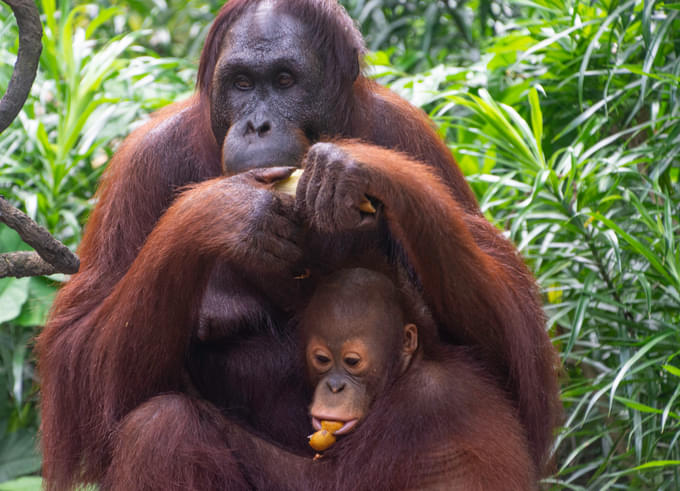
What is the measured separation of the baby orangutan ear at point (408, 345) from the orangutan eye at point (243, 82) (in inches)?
35.0

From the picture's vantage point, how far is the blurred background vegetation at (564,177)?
140 inches

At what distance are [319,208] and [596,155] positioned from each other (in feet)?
6.84

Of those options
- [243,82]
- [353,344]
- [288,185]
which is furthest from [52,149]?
[353,344]

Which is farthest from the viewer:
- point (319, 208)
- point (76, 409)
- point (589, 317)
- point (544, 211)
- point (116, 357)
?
point (544, 211)

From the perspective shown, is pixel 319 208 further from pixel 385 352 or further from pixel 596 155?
pixel 596 155

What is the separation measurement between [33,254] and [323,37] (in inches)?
51.5

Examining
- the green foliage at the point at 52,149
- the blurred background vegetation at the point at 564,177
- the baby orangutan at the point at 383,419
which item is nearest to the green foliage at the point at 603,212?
the blurred background vegetation at the point at 564,177

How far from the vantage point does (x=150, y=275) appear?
2.63m

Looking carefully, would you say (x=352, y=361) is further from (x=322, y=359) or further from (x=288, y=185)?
(x=288, y=185)

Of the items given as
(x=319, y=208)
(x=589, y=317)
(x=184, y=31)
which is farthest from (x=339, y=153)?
(x=184, y=31)

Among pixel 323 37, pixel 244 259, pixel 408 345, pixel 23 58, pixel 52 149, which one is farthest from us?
pixel 52 149

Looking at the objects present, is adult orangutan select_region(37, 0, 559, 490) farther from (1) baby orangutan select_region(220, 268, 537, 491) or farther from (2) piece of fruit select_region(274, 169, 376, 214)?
(1) baby orangutan select_region(220, 268, 537, 491)

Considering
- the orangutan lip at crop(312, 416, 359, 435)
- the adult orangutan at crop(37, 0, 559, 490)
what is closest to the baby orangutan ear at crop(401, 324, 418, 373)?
the adult orangutan at crop(37, 0, 559, 490)

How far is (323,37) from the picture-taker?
295cm
